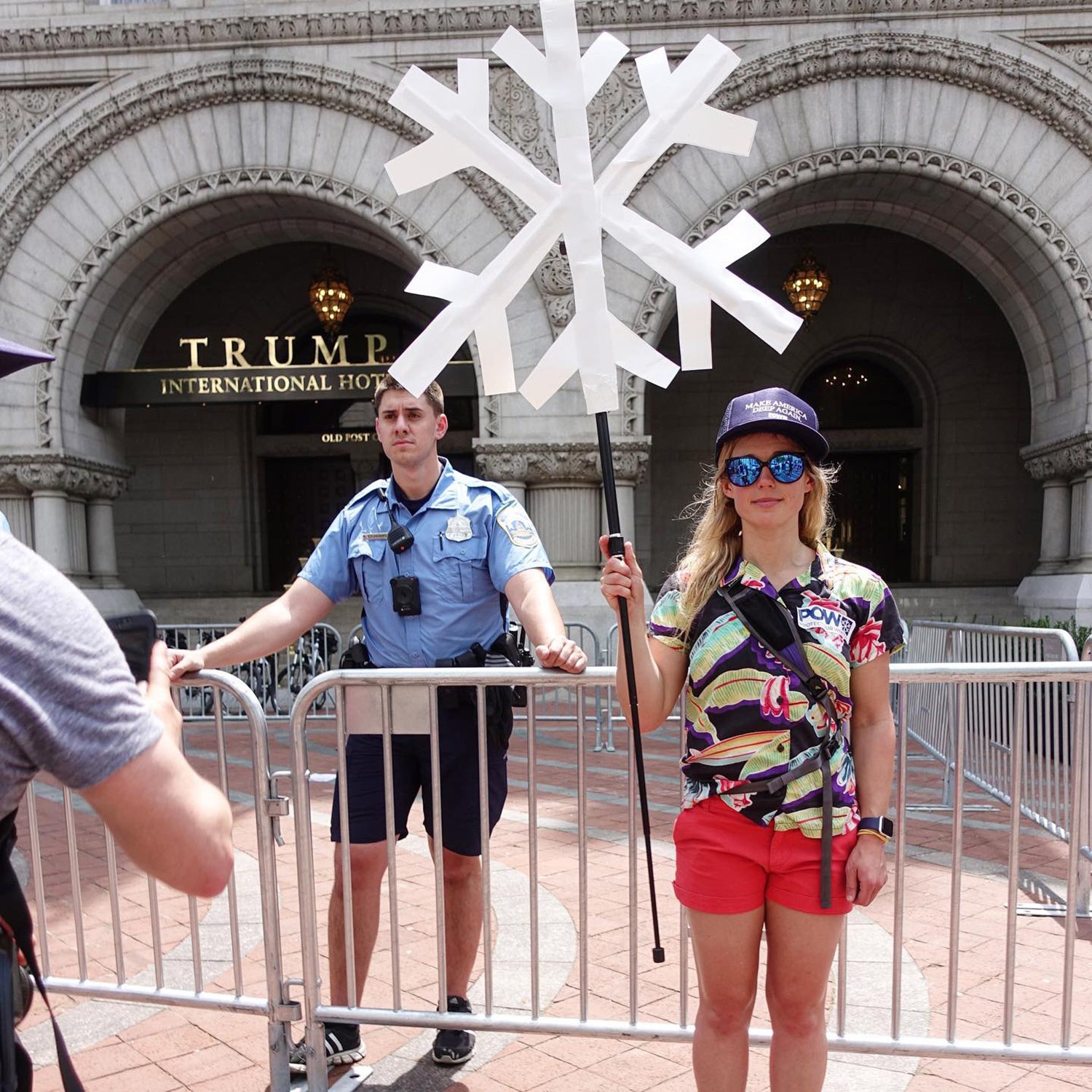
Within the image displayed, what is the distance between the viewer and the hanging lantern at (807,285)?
41.0 ft

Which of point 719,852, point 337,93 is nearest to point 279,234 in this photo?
point 337,93

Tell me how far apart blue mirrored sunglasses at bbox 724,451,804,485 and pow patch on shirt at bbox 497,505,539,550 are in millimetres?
963

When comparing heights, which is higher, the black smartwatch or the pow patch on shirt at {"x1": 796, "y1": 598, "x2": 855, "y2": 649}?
the pow patch on shirt at {"x1": 796, "y1": 598, "x2": 855, "y2": 649}

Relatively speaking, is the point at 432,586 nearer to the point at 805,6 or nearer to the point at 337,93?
the point at 337,93

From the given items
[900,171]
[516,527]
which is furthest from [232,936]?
[900,171]

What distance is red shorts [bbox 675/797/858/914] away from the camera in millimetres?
2127

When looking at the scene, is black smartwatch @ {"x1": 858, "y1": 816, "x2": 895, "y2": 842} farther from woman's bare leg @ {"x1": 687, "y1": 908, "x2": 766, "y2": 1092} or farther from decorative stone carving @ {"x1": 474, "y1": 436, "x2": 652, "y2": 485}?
decorative stone carving @ {"x1": 474, "y1": 436, "x2": 652, "y2": 485}

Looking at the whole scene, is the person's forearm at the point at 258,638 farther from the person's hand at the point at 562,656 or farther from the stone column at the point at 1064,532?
the stone column at the point at 1064,532

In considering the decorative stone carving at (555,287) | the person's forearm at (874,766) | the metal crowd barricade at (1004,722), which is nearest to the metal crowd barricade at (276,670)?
the decorative stone carving at (555,287)

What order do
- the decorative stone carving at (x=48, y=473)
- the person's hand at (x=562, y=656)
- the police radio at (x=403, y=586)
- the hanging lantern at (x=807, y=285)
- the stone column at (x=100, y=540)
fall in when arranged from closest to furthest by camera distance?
the person's hand at (x=562, y=656), the police radio at (x=403, y=586), the decorative stone carving at (x=48, y=473), the stone column at (x=100, y=540), the hanging lantern at (x=807, y=285)

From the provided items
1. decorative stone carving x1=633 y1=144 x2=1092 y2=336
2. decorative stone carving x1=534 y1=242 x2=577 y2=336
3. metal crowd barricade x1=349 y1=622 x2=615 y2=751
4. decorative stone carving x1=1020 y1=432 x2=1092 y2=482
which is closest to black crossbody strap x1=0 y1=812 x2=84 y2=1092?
metal crowd barricade x1=349 y1=622 x2=615 y2=751

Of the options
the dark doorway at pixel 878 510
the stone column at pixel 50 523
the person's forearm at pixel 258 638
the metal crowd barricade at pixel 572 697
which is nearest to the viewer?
the person's forearm at pixel 258 638

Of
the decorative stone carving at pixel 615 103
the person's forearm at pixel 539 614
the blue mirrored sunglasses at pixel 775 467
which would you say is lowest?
the person's forearm at pixel 539 614

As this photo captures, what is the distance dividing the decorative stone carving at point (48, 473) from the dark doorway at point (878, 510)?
36.7 feet
